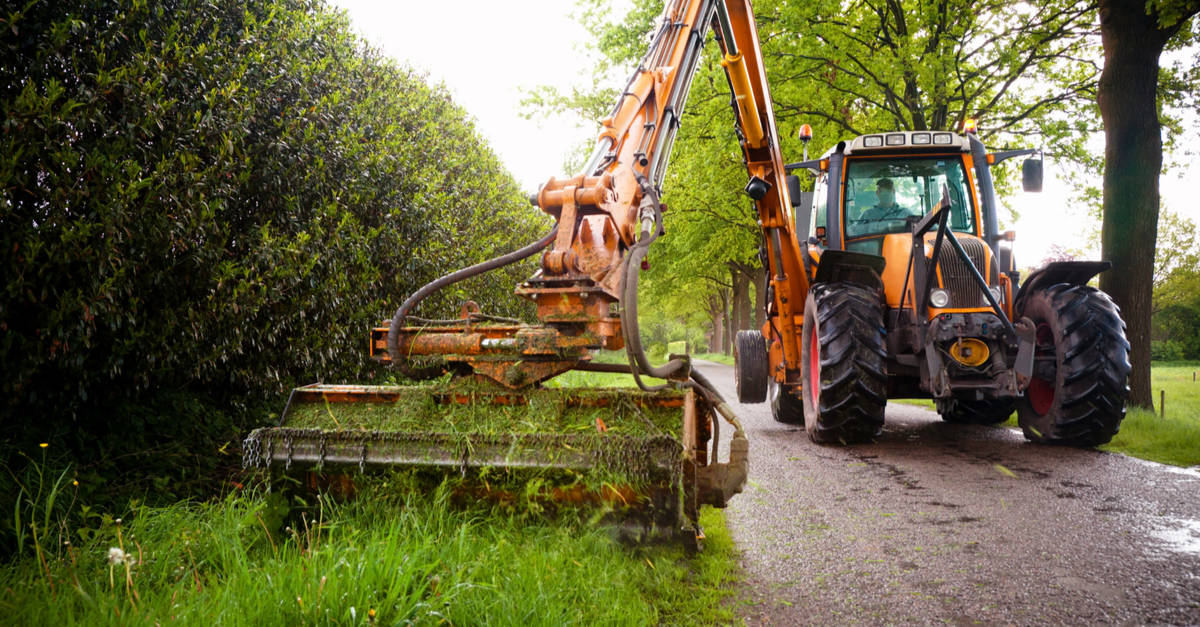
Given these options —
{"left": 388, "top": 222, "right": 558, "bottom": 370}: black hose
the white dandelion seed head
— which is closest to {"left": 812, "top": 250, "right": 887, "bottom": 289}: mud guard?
{"left": 388, "top": 222, "right": 558, "bottom": 370}: black hose

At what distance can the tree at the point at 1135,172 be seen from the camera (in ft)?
22.9

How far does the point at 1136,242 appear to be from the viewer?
275 inches

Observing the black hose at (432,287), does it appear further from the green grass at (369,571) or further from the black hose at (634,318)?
the green grass at (369,571)

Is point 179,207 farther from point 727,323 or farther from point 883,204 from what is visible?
point 727,323

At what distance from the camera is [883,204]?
6301 mm

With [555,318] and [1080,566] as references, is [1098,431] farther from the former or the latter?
[555,318]

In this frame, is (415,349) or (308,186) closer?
(415,349)

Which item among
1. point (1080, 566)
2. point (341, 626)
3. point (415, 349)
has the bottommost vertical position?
point (1080, 566)

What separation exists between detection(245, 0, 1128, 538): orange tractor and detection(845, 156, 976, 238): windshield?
0.02 metres

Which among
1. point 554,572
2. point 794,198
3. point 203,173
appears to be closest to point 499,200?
point 794,198

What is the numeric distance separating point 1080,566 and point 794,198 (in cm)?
427

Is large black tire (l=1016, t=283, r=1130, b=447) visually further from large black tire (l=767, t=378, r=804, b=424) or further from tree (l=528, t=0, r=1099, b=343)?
tree (l=528, t=0, r=1099, b=343)

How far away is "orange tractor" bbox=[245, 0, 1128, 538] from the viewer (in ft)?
9.35

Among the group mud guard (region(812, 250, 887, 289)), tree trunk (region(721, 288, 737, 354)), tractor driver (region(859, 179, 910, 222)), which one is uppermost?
tractor driver (region(859, 179, 910, 222))
